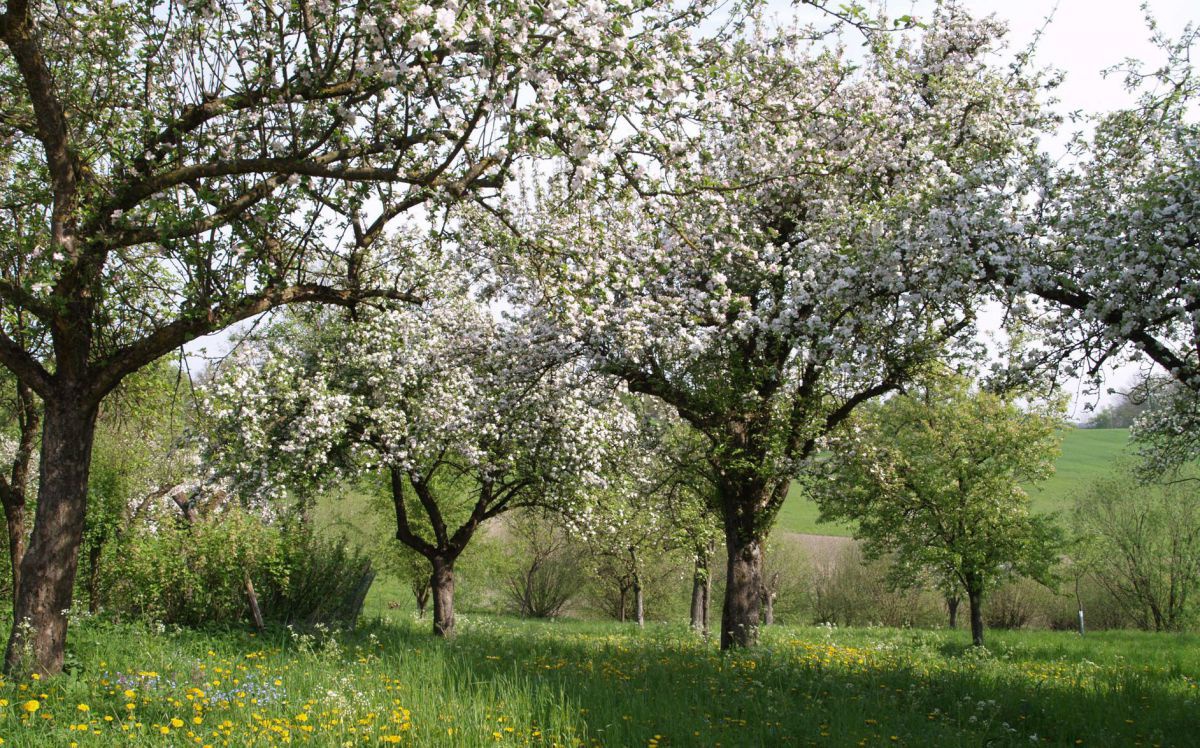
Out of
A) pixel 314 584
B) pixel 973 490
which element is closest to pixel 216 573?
pixel 314 584

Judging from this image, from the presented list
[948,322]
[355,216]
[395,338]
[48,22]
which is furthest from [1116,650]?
[48,22]

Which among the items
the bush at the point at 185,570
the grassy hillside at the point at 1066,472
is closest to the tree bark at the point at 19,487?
the bush at the point at 185,570

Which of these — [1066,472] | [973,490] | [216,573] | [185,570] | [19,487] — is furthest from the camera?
[1066,472]

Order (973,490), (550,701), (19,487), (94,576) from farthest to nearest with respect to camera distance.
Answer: (973,490)
(94,576)
(19,487)
(550,701)

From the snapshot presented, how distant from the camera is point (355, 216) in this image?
9.08 metres

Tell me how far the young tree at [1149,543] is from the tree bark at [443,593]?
78.4 feet

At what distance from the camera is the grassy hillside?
193ft

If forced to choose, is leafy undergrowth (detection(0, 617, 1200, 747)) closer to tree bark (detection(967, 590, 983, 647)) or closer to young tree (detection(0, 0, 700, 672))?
young tree (detection(0, 0, 700, 672))

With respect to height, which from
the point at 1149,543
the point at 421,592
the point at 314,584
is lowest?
the point at 421,592

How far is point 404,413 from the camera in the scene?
1870 centimetres

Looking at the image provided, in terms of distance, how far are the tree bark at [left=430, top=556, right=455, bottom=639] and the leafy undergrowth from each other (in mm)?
9832

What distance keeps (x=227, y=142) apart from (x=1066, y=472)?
6815cm

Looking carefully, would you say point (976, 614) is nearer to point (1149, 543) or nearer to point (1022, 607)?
point (1149, 543)

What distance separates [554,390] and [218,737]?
38.1ft
